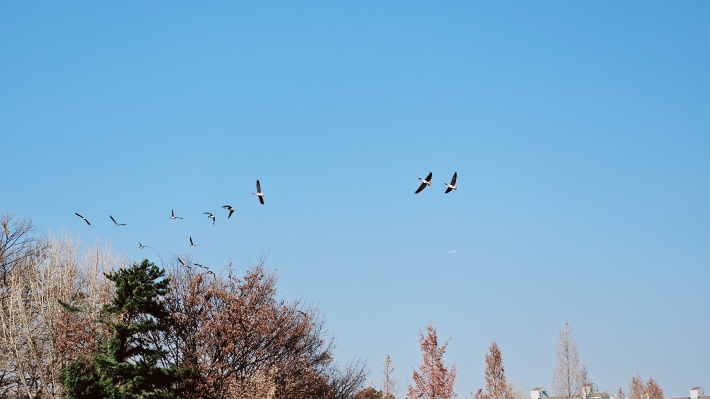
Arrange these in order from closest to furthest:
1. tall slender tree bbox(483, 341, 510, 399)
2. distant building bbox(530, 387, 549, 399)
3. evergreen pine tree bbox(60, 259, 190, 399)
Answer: evergreen pine tree bbox(60, 259, 190, 399), tall slender tree bbox(483, 341, 510, 399), distant building bbox(530, 387, 549, 399)

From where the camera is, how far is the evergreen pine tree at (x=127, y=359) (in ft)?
82.3

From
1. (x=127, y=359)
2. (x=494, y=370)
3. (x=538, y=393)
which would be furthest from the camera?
(x=538, y=393)

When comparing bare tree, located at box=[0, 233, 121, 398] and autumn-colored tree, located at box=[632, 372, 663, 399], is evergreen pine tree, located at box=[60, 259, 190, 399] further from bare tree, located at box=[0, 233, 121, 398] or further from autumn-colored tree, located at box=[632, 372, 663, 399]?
autumn-colored tree, located at box=[632, 372, 663, 399]

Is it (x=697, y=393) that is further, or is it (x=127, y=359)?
(x=697, y=393)

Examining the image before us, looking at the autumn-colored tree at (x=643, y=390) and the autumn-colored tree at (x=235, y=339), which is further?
the autumn-colored tree at (x=643, y=390)

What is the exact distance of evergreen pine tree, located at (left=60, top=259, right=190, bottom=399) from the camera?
25.1 meters

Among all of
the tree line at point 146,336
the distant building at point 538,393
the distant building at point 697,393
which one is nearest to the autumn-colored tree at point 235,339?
the tree line at point 146,336

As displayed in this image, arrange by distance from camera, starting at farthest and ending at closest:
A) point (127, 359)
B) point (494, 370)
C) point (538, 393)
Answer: point (538, 393)
point (494, 370)
point (127, 359)

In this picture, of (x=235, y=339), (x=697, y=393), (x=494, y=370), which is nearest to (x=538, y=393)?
(x=697, y=393)

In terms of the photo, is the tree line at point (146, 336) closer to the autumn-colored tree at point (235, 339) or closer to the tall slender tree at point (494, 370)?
the autumn-colored tree at point (235, 339)

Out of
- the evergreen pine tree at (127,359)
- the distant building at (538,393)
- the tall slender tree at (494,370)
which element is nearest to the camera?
the evergreen pine tree at (127,359)

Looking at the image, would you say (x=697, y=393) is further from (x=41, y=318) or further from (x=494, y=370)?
(x=41, y=318)

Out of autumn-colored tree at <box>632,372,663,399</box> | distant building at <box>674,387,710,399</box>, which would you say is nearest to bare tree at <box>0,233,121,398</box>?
autumn-colored tree at <box>632,372,663,399</box>

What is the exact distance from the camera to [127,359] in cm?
2789
